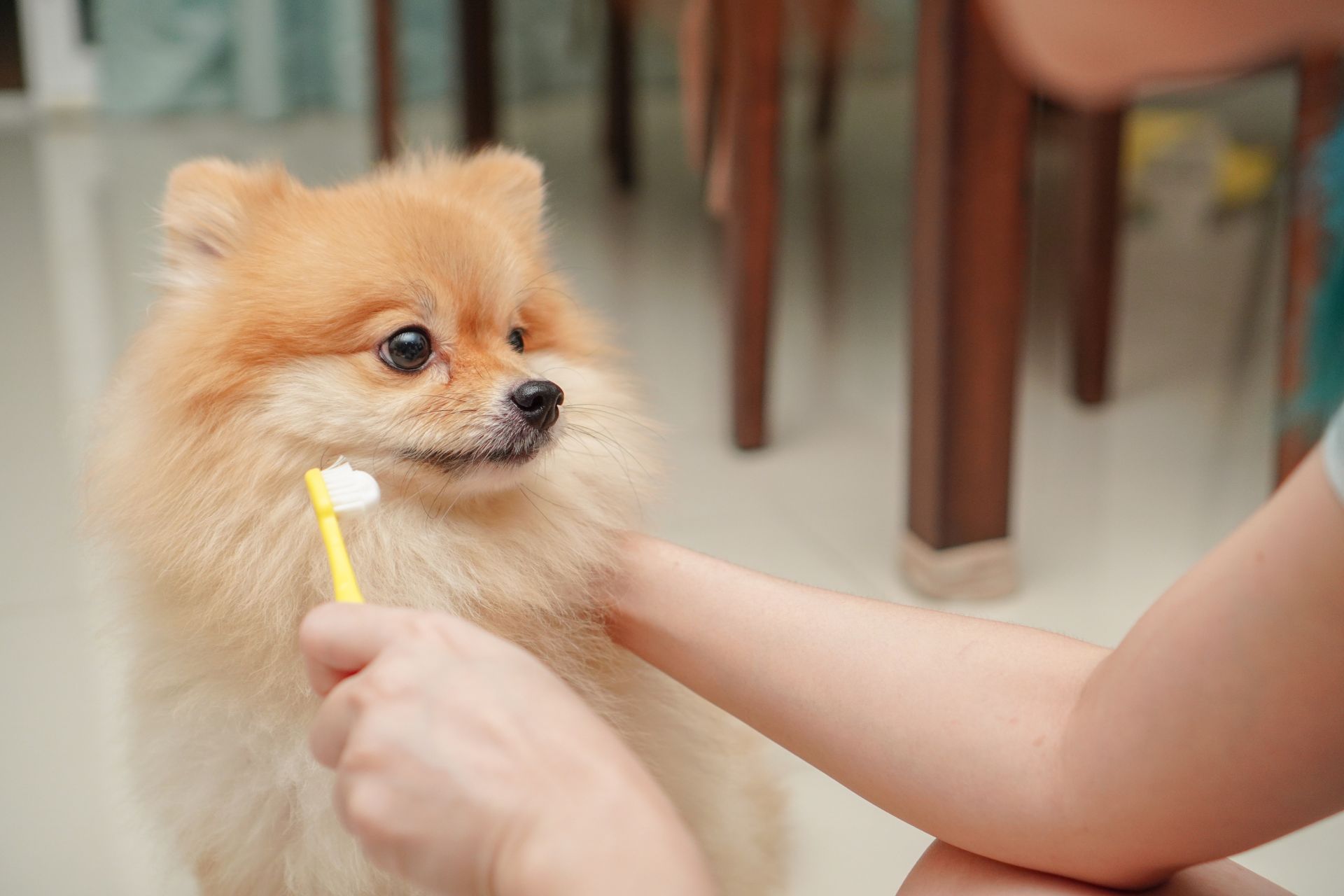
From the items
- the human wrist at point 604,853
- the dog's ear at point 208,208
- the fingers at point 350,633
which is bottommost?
the human wrist at point 604,853

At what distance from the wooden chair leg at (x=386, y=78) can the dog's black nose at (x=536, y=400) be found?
6.52 feet

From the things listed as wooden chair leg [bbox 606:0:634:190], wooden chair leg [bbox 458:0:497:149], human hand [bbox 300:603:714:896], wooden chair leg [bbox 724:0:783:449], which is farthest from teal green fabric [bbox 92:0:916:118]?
human hand [bbox 300:603:714:896]

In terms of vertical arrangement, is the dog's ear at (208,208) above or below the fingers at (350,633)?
above

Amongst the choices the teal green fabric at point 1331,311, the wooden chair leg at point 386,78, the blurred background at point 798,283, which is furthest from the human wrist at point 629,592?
the wooden chair leg at point 386,78

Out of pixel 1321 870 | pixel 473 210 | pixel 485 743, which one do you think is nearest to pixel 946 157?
pixel 473 210

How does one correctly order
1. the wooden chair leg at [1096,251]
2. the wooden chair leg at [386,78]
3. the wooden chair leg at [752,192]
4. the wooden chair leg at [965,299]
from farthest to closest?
1. the wooden chair leg at [386,78]
2. the wooden chair leg at [1096,251]
3. the wooden chair leg at [752,192]
4. the wooden chair leg at [965,299]

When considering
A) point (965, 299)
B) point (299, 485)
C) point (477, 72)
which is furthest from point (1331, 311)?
point (477, 72)

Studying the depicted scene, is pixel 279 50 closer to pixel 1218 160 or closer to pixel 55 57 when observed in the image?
pixel 55 57

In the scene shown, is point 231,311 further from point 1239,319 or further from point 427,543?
point 1239,319

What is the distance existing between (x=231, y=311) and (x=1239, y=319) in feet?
6.72

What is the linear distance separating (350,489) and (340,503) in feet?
0.05

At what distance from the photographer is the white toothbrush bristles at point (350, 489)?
2.32 ft

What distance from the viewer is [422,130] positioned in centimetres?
362

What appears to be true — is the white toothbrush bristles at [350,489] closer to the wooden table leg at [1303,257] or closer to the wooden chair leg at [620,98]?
the wooden table leg at [1303,257]
